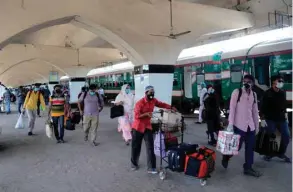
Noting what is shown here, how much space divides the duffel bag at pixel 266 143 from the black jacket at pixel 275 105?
0.32 metres

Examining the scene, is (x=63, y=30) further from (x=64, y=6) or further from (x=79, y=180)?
(x=79, y=180)

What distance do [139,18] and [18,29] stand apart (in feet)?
12.7

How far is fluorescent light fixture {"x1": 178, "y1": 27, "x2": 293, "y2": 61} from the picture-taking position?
35.5 feet

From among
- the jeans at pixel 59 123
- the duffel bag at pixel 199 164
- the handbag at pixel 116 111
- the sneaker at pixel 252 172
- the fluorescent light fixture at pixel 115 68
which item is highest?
the fluorescent light fixture at pixel 115 68

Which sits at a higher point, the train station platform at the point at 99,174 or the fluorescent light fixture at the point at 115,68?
the fluorescent light fixture at the point at 115,68

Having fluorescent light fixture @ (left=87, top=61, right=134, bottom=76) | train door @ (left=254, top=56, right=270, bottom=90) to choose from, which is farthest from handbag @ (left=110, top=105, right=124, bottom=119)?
fluorescent light fixture @ (left=87, top=61, right=134, bottom=76)

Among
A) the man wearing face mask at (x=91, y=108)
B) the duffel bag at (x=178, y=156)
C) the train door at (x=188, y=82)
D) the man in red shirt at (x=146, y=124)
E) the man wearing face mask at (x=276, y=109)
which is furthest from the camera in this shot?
the train door at (x=188, y=82)

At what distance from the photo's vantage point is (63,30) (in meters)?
19.7

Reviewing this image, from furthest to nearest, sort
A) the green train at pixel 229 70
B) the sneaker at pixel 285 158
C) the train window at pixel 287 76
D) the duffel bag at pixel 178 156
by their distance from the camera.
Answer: the green train at pixel 229 70 → the train window at pixel 287 76 → the sneaker at pixel 285 158 → the duffel bag at pixel 178 156

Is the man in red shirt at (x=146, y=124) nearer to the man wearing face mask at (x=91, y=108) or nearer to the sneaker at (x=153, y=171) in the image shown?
the sneaker at (x=153, y=171)

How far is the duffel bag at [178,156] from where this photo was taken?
15.9 feet

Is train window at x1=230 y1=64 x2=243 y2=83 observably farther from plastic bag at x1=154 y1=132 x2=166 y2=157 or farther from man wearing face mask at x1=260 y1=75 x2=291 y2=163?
plastic bag at x1=154 y1=132 x2=166 y2=157

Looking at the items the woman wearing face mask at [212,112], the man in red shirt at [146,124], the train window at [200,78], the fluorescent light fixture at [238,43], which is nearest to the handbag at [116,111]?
the woman wearing face mask at [212,112]

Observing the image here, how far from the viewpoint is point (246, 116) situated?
503cm
